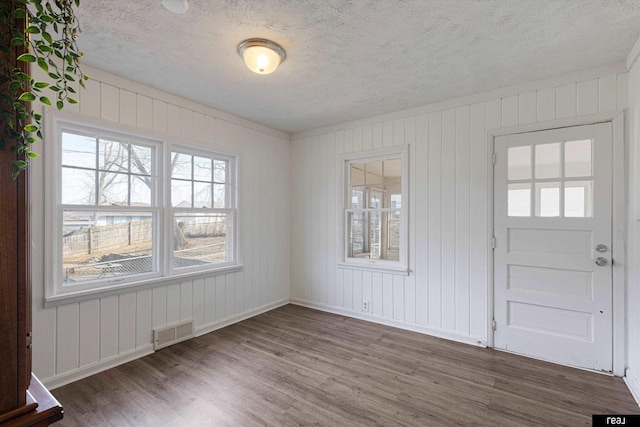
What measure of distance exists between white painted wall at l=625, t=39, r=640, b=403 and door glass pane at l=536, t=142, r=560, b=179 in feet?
1.56

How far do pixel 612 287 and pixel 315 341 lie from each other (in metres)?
2.76

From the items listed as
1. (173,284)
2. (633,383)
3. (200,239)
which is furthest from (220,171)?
(633,383)

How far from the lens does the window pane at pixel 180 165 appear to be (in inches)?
133

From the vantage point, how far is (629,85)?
2541mm

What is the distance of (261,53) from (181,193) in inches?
73.8

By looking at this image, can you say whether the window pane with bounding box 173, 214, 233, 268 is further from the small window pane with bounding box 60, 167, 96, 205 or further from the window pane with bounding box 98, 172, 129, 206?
the small window pane with bounding box 60, 167, 96, 205

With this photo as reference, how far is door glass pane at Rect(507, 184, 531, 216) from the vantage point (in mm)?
3006

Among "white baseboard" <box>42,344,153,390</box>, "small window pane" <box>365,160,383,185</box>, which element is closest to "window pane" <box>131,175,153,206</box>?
"white baseboard" <box>42,344,153,390</box>

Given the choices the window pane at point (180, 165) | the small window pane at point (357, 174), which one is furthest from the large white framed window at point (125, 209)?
the small window pane at point (357, 174)

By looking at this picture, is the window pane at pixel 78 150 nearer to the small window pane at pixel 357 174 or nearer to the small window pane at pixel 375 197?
the small window pane at pixel 357 174

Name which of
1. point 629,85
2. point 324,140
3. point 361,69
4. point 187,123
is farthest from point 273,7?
point 629,85

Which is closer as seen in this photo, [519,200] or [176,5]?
[176,5]

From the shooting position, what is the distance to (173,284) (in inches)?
130

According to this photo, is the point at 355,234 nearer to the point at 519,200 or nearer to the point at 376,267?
the point at 376,267
